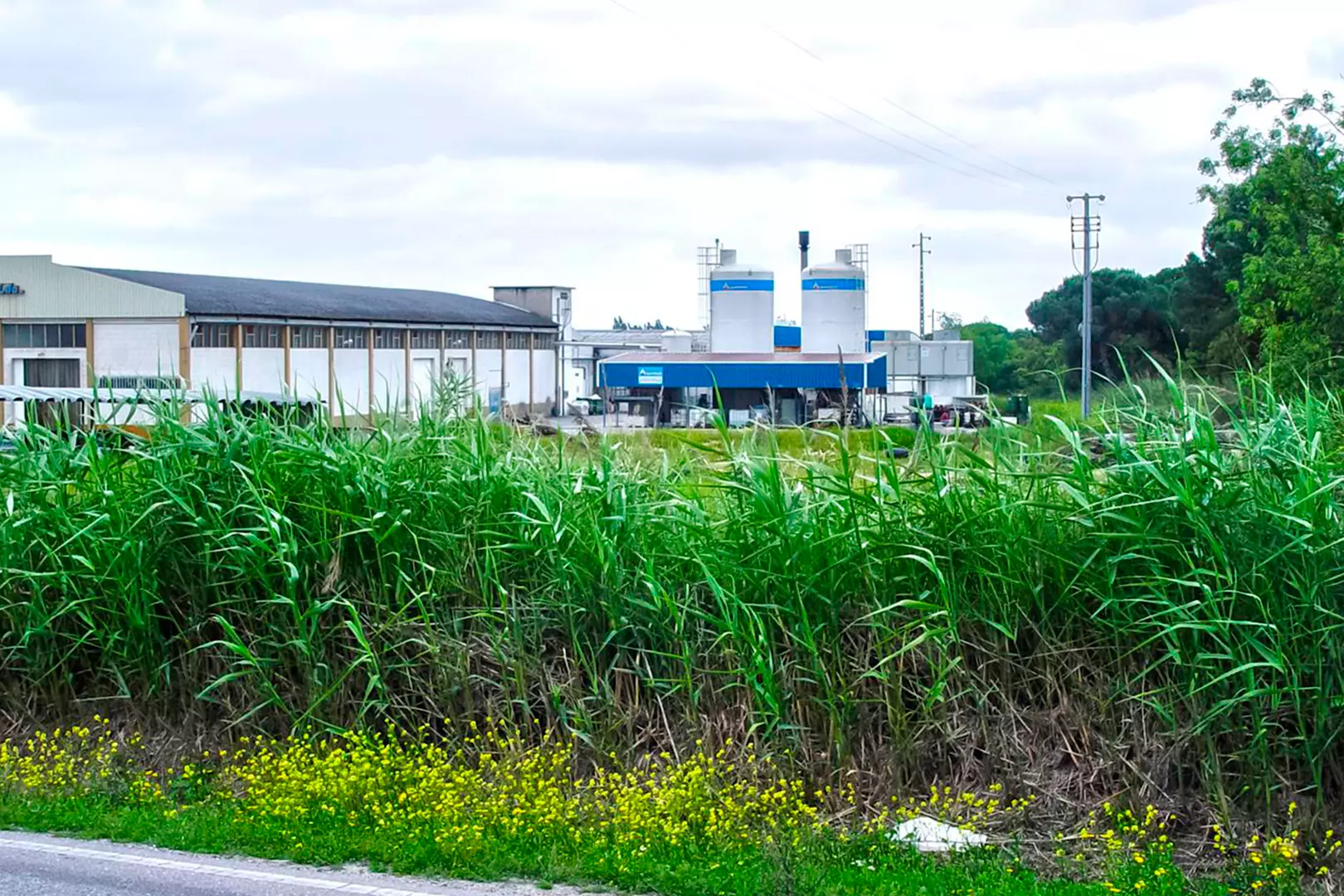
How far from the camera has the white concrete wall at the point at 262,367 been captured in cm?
6294

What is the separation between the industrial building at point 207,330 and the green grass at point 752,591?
48.4 m

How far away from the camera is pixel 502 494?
10.7 m

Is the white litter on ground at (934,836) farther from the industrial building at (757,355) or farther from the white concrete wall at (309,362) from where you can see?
the white concrete wall at (309,362)

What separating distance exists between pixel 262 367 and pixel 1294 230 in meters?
41.5

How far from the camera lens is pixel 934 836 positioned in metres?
8.53

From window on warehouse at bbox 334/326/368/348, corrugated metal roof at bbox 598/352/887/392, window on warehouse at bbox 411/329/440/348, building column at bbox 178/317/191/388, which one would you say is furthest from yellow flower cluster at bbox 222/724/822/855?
window on warehouse at bbox 411/329/440/348

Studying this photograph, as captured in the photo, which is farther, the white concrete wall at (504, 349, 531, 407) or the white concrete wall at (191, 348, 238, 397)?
the white concrete wall at (504, 349, 531, 407)

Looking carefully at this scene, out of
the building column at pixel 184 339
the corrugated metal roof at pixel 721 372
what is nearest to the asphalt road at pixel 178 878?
the building column at pixel 184 339

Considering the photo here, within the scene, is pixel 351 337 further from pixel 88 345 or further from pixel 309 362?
pixel 88 345

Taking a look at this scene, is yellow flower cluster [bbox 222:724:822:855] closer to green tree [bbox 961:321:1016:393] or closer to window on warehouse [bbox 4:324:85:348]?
window on warehouse [bbox 4:324:85:348]

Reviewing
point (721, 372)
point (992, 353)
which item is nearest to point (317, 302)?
point (721, 372)

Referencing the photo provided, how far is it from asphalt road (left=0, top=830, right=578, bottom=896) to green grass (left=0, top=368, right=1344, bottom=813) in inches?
72.4

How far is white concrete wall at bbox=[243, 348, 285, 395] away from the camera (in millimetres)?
62938

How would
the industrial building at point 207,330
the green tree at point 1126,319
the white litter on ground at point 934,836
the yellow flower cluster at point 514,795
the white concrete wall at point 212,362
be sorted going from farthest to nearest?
the green tree at point 1126,319 < the industrial building at point 207,330 < the white concrete wall at point 212,362 < the yellow flower cluster at point 514,795 < the white litter on ground at point 934,836
